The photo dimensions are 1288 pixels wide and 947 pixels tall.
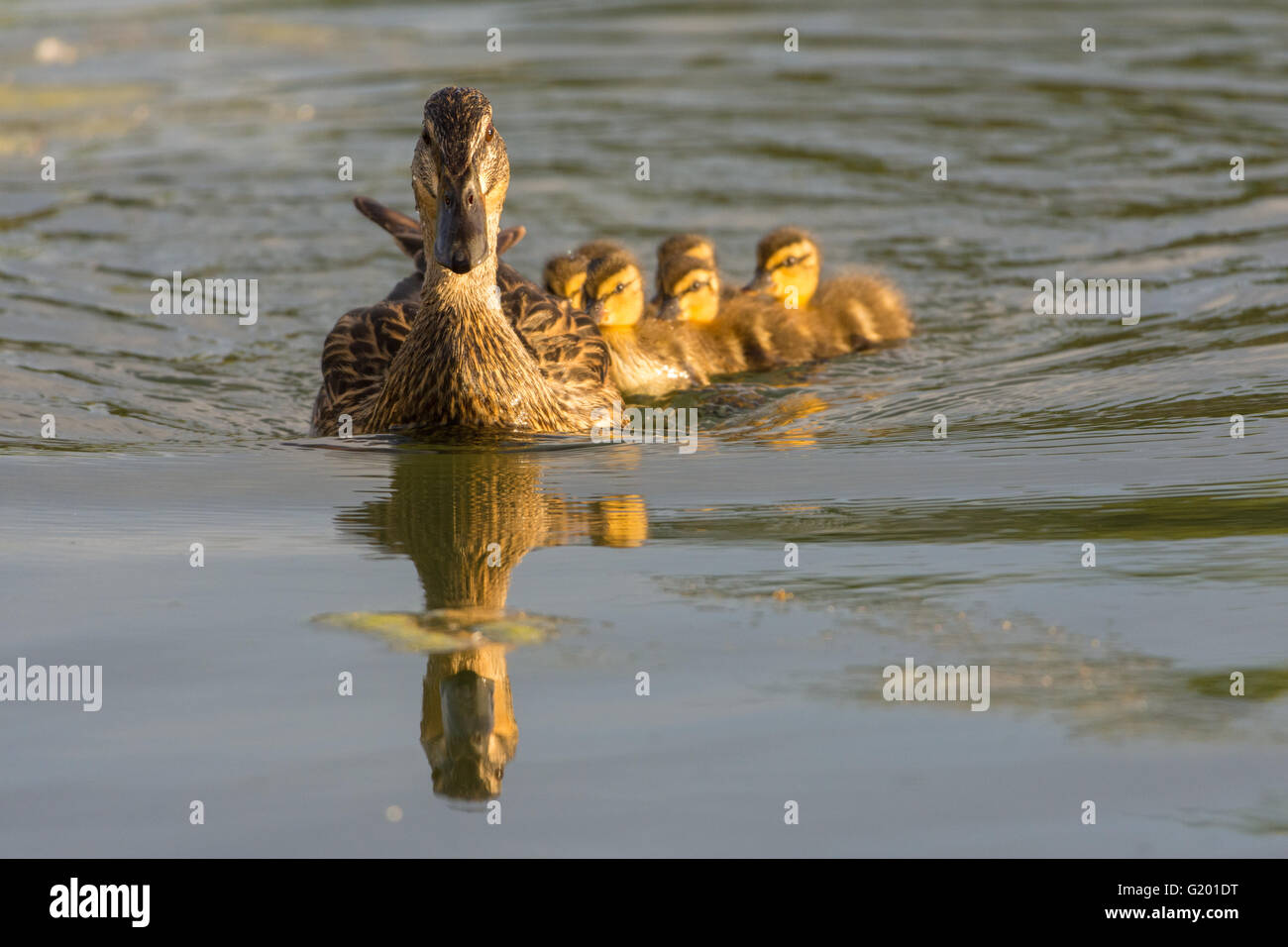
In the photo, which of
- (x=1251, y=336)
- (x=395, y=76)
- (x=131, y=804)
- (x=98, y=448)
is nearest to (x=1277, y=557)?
(x=131, y=804)

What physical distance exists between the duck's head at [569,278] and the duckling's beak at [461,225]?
2.02 meters

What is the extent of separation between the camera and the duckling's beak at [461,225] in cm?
501

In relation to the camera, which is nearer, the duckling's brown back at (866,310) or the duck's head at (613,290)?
the duck's head at (613,290)

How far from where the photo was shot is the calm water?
114 inches

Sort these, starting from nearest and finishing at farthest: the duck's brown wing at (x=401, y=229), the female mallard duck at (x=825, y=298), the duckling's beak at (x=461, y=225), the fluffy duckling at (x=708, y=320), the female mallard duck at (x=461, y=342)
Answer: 1. the duckling's beak at (x=461, y=225)
2. the female mallard duck at (x=461, y=342)
3. the duck's brown wing at (x=401, y=229)
4. the fluffy duckling at (x=708, y=320)
5. the female mallard duck at (x=825, y=298)

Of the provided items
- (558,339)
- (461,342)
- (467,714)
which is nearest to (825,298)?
(558,339)

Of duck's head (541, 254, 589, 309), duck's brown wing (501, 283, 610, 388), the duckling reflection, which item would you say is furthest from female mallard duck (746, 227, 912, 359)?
the duckling reflection

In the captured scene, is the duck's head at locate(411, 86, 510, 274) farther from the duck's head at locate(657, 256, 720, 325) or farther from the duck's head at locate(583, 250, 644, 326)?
the duck's head at locate(657, 256, 720, 325)

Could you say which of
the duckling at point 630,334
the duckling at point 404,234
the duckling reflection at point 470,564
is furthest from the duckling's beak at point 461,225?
the duckling at point 630,334

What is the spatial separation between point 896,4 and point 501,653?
1057cm

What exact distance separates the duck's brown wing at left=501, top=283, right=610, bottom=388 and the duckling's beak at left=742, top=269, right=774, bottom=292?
1.42 meters

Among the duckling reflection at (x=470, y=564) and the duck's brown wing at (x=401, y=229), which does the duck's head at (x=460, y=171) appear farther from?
the duck's brown wing at (x=401, y=229)

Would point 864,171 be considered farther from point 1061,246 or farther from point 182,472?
point 182,472

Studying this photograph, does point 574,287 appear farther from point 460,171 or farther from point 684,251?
point 460,171
